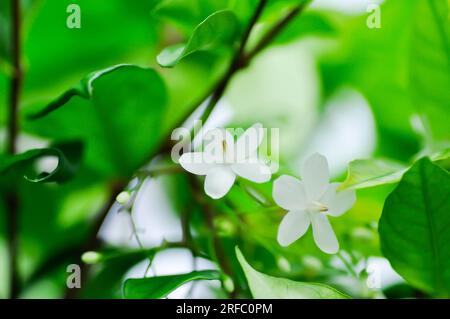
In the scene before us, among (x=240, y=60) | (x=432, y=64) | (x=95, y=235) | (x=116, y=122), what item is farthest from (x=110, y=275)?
(x=432, y=64)

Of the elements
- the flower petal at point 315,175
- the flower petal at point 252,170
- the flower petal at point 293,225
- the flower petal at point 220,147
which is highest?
the flower petal at point 220,147

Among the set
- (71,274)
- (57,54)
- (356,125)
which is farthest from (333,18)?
(71,274)

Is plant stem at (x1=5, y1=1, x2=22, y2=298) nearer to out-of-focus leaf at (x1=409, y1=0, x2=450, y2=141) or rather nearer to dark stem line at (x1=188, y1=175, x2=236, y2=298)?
dark stem line at (x1=188, y1=175, x2=236, y2=298)

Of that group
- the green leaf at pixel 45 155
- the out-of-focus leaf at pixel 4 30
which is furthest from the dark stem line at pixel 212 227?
the out-of-focus leaf at pixel 4 30

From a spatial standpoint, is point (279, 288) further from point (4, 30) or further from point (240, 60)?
point (4, 30)

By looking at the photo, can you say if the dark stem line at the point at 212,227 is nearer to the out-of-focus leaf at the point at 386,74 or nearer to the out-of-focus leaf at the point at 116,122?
the out-of-focus leaf at the point at 116,122

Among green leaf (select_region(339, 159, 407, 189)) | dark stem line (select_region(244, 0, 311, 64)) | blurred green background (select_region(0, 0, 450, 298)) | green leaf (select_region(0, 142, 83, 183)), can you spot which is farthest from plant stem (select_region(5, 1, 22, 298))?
green leaf (select_region(339, 159, 407, 189))

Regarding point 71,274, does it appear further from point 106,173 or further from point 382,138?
point 382,138
